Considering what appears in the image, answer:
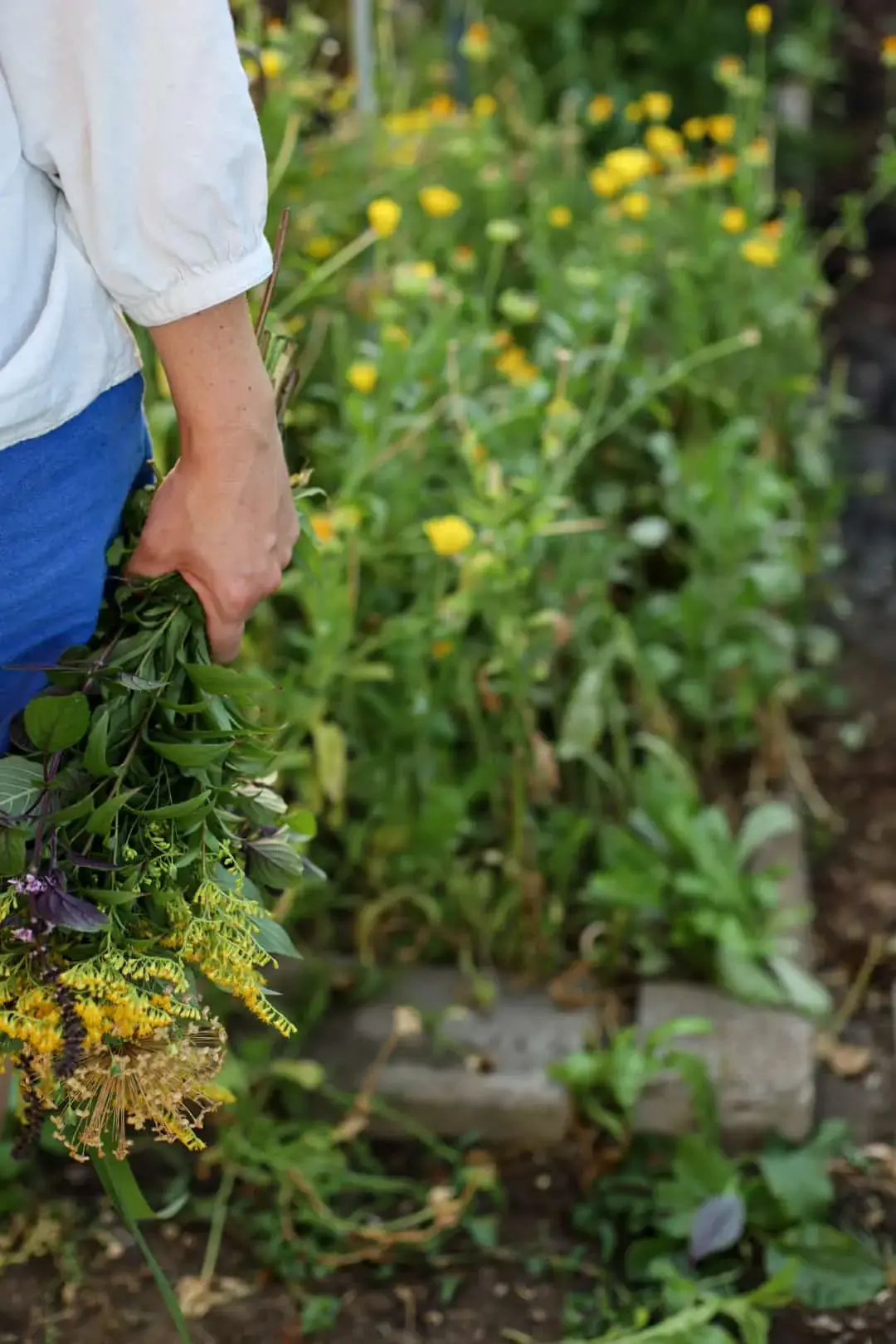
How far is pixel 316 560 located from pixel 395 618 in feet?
1.43

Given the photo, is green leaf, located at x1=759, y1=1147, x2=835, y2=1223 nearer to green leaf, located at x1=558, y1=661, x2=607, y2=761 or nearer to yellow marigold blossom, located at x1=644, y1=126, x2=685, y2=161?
green leaf, located at x1=558, y1=661, x2=607, y2=761

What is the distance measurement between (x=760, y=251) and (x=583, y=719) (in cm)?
106

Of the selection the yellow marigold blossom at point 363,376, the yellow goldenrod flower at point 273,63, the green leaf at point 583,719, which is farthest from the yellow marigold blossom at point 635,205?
the green leaf at point 583,719

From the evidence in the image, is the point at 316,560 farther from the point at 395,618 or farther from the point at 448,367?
the point at 448,367

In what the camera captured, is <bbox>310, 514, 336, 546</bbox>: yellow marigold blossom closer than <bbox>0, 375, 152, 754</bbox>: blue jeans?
No

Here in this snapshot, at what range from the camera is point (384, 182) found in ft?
9.32

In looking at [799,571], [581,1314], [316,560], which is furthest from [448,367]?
[581,1314]

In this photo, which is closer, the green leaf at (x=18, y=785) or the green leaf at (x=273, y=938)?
the green leaf at (x=18, y=785)

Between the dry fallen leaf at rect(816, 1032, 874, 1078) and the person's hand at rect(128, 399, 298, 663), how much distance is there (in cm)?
133

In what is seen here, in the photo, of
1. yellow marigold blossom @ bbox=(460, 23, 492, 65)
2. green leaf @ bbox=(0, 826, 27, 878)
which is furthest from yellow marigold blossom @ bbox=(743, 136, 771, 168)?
green leaf @ bbox=(0, 826, 27, 878)

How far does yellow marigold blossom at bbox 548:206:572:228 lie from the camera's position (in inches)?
114

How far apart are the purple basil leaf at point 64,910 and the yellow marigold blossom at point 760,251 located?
6.70ft

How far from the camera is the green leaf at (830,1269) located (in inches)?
72.6

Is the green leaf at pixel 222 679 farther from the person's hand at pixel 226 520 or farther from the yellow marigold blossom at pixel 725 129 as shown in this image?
the yellow marigold blossom at pixel 725 129
